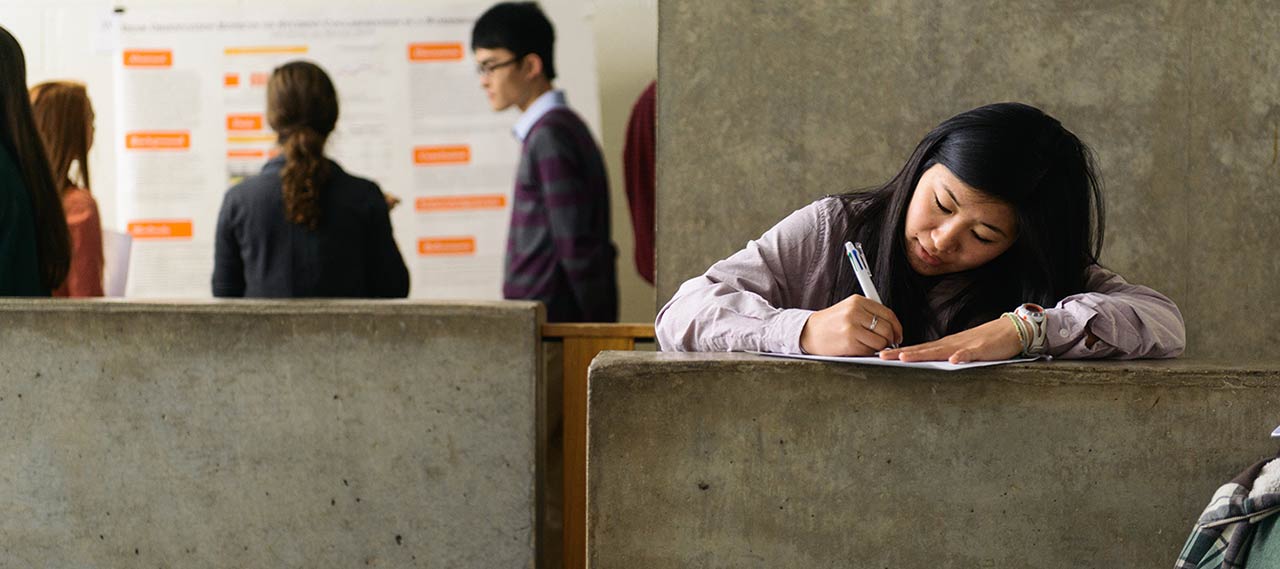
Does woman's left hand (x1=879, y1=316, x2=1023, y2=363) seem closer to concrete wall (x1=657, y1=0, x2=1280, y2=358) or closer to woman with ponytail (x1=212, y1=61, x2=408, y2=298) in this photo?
concrete wall (x1=657, y1=0, x2=1280, y2=358)

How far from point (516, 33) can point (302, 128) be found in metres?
0.87

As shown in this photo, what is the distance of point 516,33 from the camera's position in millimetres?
4023

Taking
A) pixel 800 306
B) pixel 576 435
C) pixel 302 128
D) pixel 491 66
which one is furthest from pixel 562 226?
pixel 800 306

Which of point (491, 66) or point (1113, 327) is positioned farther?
point (491, 66)

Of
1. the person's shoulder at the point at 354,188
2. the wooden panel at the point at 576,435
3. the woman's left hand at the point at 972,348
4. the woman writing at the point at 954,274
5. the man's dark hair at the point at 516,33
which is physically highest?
the man's dark hair at the point at 516,33

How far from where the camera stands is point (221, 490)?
2688 millimetres

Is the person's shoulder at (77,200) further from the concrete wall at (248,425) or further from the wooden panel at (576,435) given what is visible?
the wooden panel at (576,435)

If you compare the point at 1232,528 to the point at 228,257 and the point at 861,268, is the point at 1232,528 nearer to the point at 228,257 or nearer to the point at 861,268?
the point at 861,268

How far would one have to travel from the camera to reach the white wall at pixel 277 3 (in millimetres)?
5844

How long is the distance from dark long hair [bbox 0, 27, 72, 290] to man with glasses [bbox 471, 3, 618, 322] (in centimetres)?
130

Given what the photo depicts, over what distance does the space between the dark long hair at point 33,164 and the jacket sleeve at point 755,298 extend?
1798 millimetres

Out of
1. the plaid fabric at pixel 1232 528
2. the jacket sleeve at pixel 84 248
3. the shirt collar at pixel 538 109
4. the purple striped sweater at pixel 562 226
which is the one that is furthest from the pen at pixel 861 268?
the jacket sleeve at pixel 84 248

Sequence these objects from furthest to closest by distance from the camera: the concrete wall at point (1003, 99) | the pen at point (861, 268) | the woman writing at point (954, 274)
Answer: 1. the concrete wall at point (1003, 99)
2. the pen at point (861, 268)
3. the woman writing at point (954, 274)

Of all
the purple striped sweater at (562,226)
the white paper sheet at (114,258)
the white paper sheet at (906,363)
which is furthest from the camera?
the purple striped sweater at (562,226)
